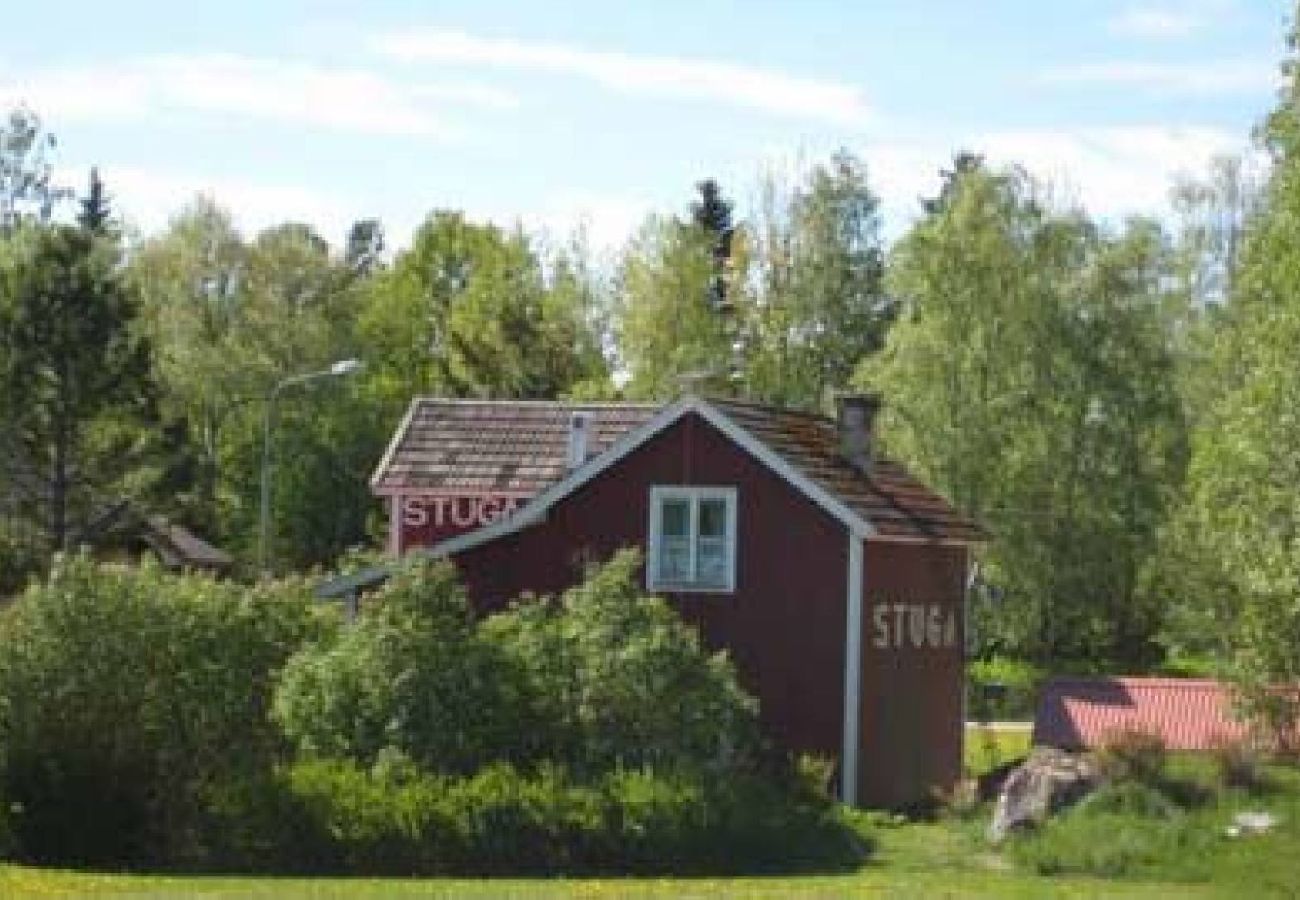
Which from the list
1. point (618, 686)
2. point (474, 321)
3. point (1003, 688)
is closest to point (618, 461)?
point (618, 686)

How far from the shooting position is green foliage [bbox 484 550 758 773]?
30719 mm

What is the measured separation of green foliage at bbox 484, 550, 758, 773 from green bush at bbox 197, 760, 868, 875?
1.42m

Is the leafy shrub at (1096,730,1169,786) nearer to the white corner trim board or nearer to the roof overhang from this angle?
the white corner trim board

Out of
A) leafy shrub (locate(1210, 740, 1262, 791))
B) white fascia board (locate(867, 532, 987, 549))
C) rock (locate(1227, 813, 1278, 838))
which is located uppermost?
white fascia board (locate(867, 532, 987, 549))

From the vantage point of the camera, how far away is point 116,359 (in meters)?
53.3

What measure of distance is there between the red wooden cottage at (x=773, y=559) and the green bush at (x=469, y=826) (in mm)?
8781

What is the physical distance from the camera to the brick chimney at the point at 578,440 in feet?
151

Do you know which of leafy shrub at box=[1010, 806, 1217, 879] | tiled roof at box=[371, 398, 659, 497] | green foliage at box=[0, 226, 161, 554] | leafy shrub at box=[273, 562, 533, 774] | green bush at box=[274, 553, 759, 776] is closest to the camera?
leafy shrub at box=[1010, 806, 1217, 879]

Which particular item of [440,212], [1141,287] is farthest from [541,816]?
[440,212]

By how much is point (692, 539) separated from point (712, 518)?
1.43 ft

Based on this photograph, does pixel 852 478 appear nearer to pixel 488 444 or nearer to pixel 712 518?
pixel 712 518

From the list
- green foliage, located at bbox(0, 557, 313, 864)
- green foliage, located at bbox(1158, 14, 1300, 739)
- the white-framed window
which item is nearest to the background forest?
green foliage, located at bbox(1158, 14, 1300, 739)

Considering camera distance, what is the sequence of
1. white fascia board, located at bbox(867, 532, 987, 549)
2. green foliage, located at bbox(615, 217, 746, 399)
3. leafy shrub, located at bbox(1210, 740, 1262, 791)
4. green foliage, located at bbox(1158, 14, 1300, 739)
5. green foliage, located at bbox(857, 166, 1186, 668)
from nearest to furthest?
leafy shrub, located at bbox(1210, 740, 1262, 791) < green foliage, located at bbox(1158, 14, 1300, 739) < white fascia board, located at bbox(867, 532, 987, 549) < green foliage, located at bbox(857, 166, 1186, 668) < green foliage, located at bbox(615, 217, 746, 399)

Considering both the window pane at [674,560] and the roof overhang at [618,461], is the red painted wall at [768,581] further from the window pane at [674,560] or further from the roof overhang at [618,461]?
the window pane at [674,560]
